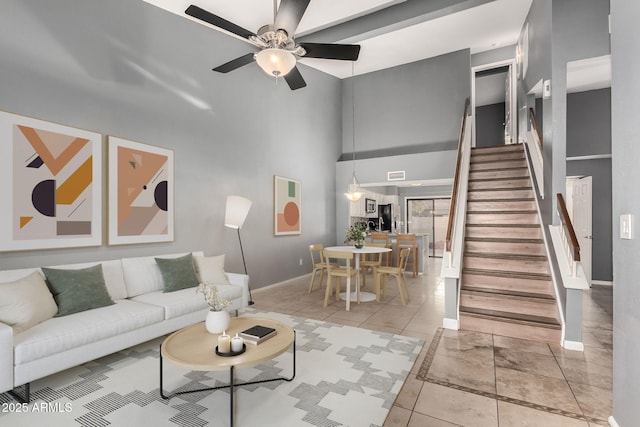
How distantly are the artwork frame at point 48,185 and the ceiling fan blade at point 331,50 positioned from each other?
2.48 m

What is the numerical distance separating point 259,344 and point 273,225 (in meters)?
3.82

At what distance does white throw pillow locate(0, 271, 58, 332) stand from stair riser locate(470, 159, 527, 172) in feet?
21.1

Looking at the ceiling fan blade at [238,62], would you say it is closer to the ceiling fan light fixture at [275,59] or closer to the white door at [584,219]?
the ceiling fan light fixture at [275,59]

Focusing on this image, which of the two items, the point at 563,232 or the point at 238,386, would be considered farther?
the point at 563,232

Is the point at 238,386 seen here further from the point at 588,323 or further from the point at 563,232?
the point at 588,323

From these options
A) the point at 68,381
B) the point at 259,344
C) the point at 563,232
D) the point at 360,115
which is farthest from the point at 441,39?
the point at 68,381

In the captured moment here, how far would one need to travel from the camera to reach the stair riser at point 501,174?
5.71 m

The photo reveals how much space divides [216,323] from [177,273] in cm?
154

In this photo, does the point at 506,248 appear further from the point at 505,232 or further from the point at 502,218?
the point at 502,218

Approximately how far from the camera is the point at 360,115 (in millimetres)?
8320

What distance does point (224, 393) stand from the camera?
95.8 inches

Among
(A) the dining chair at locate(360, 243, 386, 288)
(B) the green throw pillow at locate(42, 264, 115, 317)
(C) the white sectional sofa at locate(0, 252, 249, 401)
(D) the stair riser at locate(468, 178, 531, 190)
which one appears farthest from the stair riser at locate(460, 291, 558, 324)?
(B) the green throw pillow at locate(42, 264, 115, 317)

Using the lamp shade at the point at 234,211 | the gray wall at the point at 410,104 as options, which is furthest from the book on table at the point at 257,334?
the gray wall at the point at 410,104

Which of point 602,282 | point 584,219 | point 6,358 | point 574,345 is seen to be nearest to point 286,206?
point 6,358
